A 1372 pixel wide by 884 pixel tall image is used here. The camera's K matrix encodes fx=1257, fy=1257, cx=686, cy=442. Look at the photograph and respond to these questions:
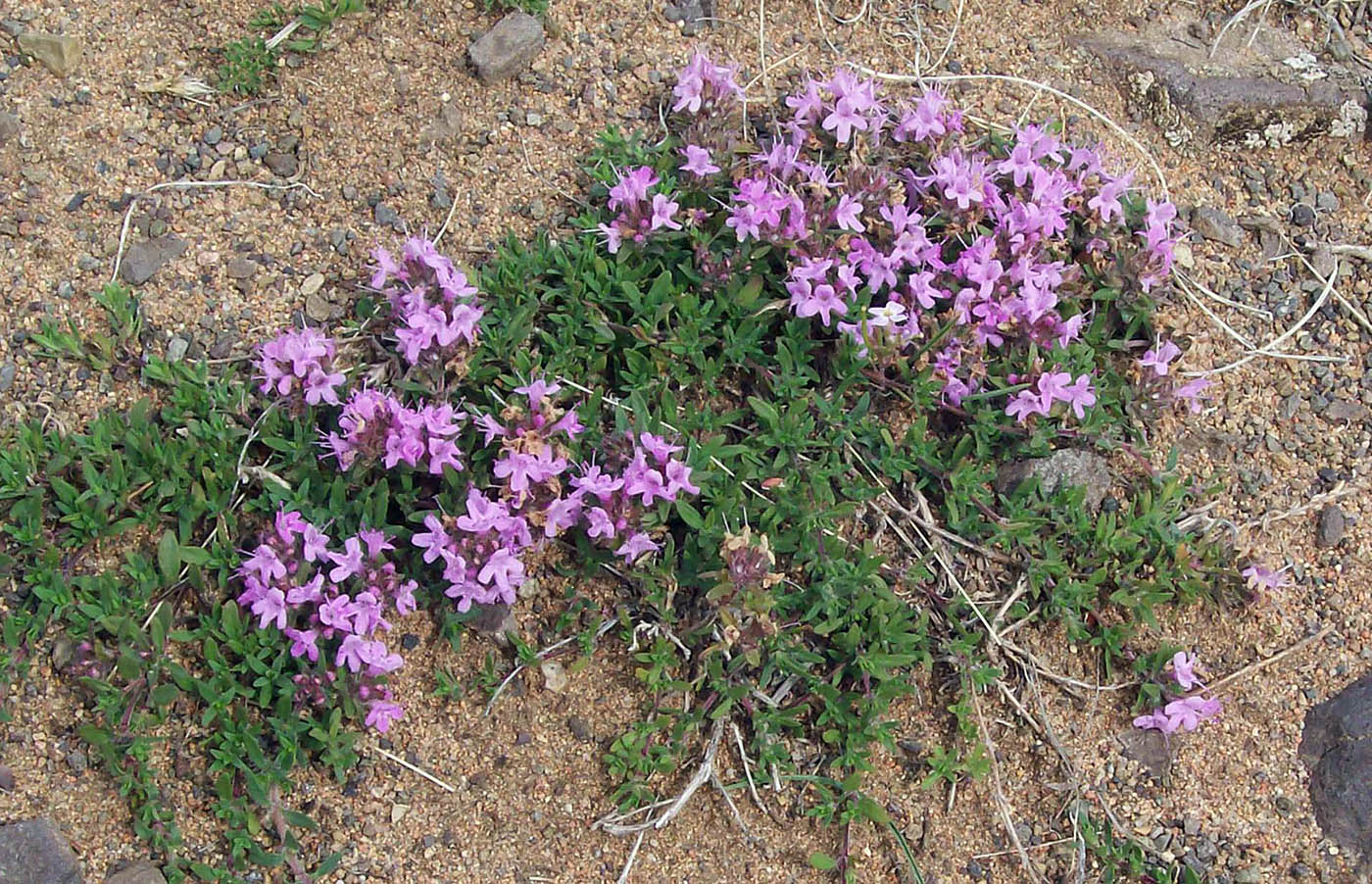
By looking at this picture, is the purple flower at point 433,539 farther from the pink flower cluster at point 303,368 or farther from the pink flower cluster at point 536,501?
the pink flower cluster at point 303,368

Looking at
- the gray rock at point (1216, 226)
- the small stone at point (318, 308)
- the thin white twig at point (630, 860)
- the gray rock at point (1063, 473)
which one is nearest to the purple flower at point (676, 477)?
the thin white twig at point (630, 860)

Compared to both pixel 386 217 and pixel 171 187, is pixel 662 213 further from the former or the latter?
pixel 171 187

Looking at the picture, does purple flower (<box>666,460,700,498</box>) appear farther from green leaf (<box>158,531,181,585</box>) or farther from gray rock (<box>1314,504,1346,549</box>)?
gray rock (<box>1314,504,1346,549</box>)

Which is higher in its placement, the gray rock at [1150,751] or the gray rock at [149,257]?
the gray rock at [149,257]

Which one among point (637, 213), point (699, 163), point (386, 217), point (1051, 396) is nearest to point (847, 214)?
point (699, 163)

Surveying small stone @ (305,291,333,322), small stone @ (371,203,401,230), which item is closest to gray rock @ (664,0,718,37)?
small stone @ (371,203,401,230)
